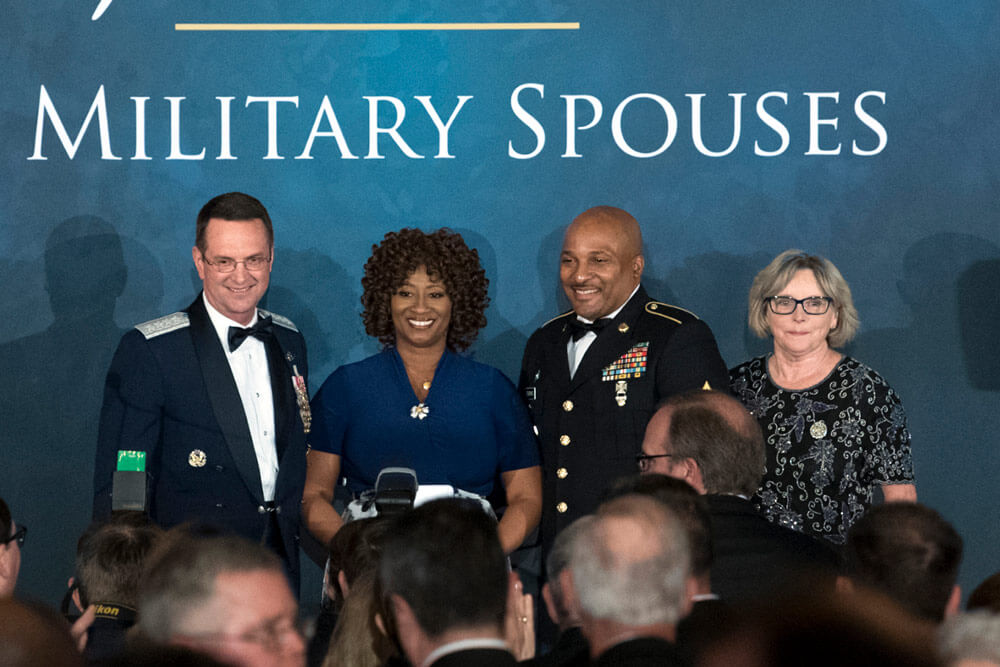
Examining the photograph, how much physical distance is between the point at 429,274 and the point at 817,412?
4.77 ft

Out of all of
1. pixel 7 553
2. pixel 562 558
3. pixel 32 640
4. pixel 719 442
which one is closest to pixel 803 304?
pixel 719 442

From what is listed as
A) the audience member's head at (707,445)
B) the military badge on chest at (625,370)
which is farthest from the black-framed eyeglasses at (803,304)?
the audience member's head at (707,445)

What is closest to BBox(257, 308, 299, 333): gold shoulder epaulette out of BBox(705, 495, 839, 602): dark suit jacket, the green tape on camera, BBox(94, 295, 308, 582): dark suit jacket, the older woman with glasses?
BBox(94, 295, 308, 582): dark suit jacket

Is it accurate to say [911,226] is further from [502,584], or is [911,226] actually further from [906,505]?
[502,584]

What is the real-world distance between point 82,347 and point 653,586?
12.7 feet

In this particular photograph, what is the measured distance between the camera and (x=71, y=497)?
5.61 meters

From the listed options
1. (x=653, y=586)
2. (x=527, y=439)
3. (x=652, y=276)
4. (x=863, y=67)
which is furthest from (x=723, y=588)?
(x=863, y=67)

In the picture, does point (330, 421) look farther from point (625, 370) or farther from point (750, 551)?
point (750, 551)

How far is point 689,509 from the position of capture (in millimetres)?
2768

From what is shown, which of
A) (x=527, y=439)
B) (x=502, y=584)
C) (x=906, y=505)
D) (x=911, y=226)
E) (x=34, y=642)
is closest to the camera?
(x=34, y=642)

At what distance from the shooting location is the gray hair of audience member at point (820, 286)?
4.73 metres

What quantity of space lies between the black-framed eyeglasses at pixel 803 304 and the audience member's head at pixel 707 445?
48.7 inches

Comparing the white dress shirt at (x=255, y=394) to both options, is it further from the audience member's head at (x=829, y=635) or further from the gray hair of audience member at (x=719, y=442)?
the audience member's head at (x=829, y=635)

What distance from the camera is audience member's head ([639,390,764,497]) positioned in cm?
339
